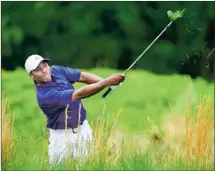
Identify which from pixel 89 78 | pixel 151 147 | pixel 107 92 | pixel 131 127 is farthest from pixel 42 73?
pixel 151 147

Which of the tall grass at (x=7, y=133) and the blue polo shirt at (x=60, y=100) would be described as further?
the tall grass at (x=7, y=133)

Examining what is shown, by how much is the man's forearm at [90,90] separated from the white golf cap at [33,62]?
10.1 inches

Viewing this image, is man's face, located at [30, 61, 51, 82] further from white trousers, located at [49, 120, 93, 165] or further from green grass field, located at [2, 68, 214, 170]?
white trousers, located at [49, 120, 93, 165]

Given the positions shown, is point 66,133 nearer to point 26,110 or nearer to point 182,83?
point 26,110

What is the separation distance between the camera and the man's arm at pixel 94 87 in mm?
5117

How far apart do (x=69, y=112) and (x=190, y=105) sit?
0.72m

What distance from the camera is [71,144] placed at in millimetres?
5195

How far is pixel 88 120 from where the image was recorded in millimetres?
5219

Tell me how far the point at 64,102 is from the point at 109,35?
65 cm

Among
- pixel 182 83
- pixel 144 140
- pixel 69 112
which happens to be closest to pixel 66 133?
pixel 69 112

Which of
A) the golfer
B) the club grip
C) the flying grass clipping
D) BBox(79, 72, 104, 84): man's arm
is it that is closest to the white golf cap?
the golfer

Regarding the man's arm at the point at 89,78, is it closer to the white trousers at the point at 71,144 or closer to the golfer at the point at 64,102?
the golfer at the point at 64,102

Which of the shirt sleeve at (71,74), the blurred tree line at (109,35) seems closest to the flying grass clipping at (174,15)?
the blurred tree line at (109,35)

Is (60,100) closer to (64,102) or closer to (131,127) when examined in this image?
(64,102)
